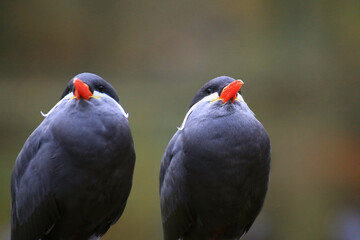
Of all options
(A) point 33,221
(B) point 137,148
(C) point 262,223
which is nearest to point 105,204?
(A) point 33,221

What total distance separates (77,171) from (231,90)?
1.75ft

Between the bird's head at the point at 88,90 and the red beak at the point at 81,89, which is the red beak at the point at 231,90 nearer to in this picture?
the bird's head at the point at 88,90

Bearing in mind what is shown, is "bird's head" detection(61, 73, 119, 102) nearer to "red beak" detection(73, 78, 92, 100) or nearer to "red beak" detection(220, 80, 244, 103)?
"red beak" detection(73, 78, 92, 100)

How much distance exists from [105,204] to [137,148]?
1.66 m

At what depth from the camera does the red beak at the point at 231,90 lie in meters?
1.55

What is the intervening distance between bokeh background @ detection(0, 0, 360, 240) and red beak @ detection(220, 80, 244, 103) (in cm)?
161

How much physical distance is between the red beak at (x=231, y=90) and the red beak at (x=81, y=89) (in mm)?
423

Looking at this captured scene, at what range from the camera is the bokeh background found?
10.4 feet

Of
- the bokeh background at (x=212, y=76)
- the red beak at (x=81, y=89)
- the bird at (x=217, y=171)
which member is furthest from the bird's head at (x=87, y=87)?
the bokeh background at (x=212, y=76)

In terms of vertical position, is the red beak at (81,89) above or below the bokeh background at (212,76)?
above

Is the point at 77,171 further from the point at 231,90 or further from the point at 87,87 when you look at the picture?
the point at 231,90

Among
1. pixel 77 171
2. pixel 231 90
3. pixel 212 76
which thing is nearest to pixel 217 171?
pixel 231 90

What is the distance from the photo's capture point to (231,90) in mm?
1557

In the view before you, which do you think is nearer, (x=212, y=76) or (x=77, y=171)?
(x=77, y=171)
